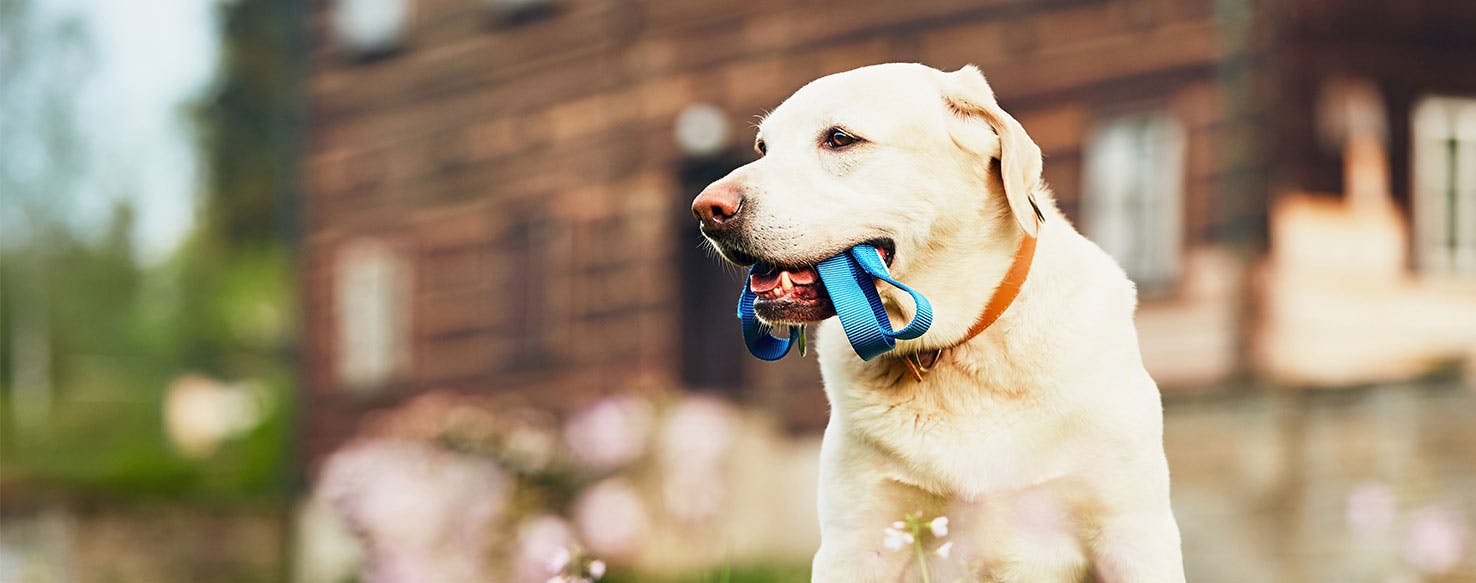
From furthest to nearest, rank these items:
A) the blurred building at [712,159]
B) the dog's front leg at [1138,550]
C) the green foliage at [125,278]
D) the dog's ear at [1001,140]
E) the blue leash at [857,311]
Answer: the green foliage at [125,278]
the blurred building at [712,159]
the dog's ear at [1001,140]
the dog's front leg at [1138,550]
the blue leash at [857,311]

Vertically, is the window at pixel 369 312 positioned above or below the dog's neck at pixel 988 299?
below

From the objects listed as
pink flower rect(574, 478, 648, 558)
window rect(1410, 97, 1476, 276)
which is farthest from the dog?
window rect(1410, 97, 1476, 276)

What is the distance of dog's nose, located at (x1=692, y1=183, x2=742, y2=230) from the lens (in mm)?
3510

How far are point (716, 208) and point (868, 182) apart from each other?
34 cm

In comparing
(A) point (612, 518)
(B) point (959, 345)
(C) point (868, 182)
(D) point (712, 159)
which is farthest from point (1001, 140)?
(D) point (712, 159)

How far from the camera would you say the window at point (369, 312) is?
20.9 m

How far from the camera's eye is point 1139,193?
46.8ft

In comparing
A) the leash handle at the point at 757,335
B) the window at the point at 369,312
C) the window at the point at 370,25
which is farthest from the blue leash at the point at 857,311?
the window at the point at 370,25

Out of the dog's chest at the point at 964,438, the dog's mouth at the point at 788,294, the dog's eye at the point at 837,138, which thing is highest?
the dog's eye at the point at 837,138

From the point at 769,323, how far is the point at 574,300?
49.5 ft

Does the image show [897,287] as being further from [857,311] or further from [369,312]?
[369,312]

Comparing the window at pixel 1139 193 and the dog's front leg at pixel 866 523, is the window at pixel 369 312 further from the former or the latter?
the dog's front leg at pixel 866 523

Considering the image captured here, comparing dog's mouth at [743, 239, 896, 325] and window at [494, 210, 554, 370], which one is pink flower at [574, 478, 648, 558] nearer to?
dog's mouth at [743, 239, 896, 325]

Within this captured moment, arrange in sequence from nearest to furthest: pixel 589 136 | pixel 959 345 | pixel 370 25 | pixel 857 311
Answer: pixel 857 311
pixel 959 345
pixel 589 136
pixel 370 25
